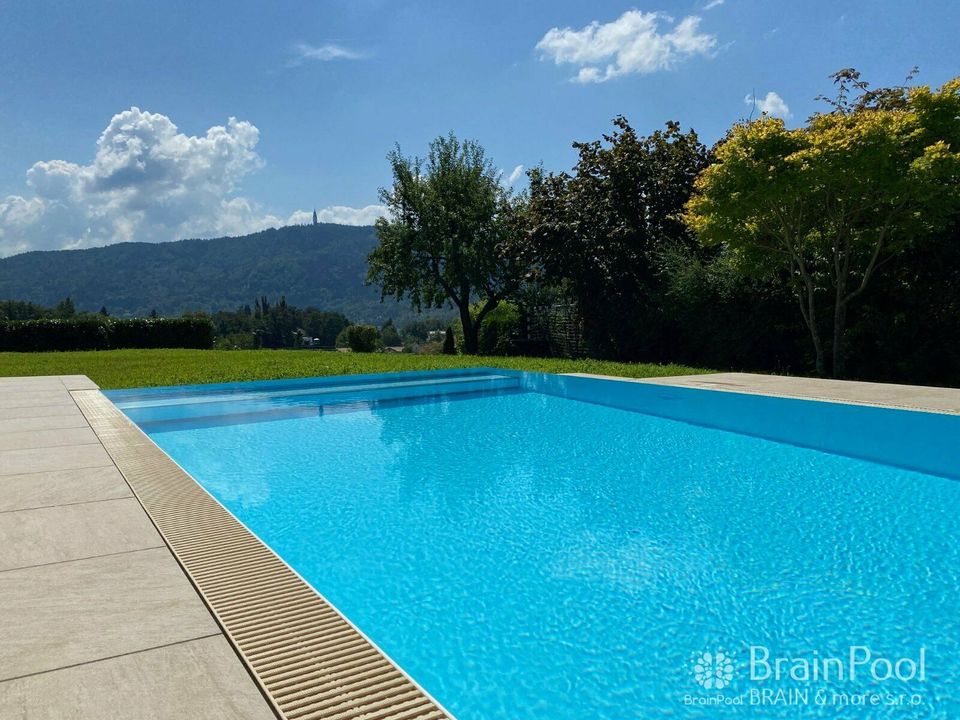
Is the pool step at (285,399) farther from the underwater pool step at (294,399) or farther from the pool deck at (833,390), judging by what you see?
the pool deck at (833,390)

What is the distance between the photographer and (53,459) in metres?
5.49

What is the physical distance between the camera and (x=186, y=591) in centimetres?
282

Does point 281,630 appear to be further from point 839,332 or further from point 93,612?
point 839,332

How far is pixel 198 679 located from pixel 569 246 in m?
17.6

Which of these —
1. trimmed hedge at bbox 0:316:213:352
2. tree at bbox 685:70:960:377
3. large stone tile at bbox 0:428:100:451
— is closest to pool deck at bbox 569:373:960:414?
tree at bbox 685:70:960:377

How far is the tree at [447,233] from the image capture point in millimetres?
23938

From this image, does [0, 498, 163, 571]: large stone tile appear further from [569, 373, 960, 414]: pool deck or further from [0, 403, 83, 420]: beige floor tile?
[569, 373, 960, 414]: pool deck

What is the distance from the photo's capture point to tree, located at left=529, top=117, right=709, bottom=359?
1762 cm

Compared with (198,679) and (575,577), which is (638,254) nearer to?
(575,577)

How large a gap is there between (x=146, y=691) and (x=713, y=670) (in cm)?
232

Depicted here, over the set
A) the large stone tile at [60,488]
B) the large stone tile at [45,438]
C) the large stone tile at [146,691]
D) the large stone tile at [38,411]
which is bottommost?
the large stone tile at [146,691]

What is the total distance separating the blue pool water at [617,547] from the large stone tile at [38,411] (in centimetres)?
115

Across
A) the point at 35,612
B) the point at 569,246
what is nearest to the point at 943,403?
the point at 35,612

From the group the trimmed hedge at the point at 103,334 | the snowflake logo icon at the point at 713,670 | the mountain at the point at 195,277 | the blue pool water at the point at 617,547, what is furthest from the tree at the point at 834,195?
the mountain at the point at 195,277
